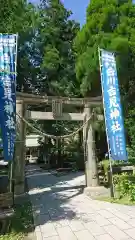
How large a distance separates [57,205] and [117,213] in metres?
2.15

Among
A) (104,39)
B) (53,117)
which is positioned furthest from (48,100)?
(104,39)

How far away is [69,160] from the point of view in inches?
739

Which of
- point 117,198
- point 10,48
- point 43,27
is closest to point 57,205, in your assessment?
point 117,198

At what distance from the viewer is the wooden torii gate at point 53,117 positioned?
27.6 feet

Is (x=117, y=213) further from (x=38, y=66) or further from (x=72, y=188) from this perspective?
(x=38, y=66)

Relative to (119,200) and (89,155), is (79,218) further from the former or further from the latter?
(89,155)

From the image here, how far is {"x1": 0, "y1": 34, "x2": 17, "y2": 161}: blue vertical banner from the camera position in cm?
554

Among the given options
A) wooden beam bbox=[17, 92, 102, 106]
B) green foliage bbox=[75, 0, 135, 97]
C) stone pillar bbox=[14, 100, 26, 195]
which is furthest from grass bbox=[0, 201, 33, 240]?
green foliage bbox=[75, 0, 135, 97]

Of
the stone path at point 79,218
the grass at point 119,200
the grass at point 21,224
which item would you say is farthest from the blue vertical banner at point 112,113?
the grass at point 21,224

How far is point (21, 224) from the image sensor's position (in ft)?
18.9

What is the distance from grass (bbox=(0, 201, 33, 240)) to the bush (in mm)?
3256

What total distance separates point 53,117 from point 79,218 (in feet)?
13.2

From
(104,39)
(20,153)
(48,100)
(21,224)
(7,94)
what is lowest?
(21,224)

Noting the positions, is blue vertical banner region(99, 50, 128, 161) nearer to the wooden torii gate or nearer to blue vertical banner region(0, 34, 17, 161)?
the wooden torii gate
